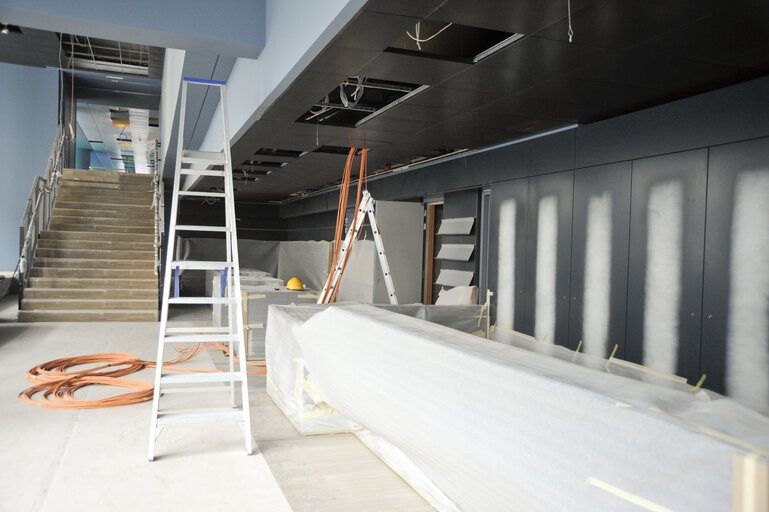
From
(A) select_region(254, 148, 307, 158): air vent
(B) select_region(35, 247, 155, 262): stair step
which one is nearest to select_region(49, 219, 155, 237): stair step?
(B) select_region(35, 247, 155, 262): stair step

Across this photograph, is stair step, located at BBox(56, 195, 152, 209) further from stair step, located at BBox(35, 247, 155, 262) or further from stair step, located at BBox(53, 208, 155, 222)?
stair step, located at BBox(35, 247, 155, 262)

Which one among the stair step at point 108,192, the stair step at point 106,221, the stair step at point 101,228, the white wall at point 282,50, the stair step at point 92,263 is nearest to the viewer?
the white wall at point 282,50

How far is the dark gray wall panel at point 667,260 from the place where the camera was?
13.7 feet

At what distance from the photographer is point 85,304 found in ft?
30.2

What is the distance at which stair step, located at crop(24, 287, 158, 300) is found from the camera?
9164mm

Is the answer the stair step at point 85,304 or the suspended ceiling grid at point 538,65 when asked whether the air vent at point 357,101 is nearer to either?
the suspended ceiling grid at point 538,65

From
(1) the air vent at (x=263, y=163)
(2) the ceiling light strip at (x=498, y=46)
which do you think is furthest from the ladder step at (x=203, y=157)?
(1) the air vent at (x=263, y=163)

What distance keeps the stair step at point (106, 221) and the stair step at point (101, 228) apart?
83 millimetres

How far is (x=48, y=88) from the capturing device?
13430 millimetres

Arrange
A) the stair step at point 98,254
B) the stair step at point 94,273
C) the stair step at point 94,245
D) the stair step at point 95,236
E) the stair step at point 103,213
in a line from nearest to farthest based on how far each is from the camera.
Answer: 1. the stair step at point 94,273
2. the stair step at point 98,254
3. the stair step at point 94,245
4. the stair step at point 95,236
5. the stair step at point 103,213

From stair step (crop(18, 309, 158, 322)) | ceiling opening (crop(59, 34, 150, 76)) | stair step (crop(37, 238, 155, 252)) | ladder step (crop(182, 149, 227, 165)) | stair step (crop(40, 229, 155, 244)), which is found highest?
ceiling opening (crop(59, 34, 150, 76))

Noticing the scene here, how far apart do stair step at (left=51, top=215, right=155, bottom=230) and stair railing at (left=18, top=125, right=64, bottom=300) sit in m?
0.24

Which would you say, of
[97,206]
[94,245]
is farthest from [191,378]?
[97,206]

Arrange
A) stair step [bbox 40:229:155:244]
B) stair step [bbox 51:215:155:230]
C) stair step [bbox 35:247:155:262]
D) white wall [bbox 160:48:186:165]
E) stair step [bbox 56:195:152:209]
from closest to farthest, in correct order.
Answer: white wall [bbox 160:48:186:165] → stair step [bbox 35:247:155:262] → stair step [bbox 40:229:155:244] → stair step [bbox 51:215:155:230] → stair step [bbox 56:195:152:209]
